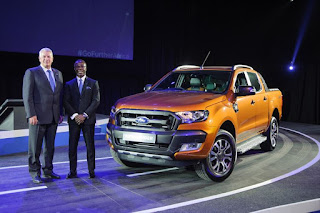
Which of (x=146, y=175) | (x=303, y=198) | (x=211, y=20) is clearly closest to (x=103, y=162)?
(x=146, y=175)

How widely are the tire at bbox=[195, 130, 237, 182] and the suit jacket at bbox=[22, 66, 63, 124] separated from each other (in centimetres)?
226

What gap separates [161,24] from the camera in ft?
52.6

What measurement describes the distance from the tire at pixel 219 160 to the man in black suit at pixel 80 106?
1.71 m

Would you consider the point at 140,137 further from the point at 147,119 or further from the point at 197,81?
the point at 197,81

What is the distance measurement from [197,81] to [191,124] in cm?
Result: 152

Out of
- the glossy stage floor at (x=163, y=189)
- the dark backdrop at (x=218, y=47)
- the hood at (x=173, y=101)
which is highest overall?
the dark backdrop at (x=218, y=47)

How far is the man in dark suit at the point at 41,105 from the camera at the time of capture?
4855 mm

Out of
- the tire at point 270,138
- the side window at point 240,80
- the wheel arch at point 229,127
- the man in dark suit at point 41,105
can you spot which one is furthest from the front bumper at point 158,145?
the tire at point 270,138

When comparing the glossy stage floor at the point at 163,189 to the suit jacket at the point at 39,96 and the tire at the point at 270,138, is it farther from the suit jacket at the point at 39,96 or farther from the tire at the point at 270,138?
the suit jacket at the point at 39,96

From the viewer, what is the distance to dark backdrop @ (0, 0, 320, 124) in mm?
13375

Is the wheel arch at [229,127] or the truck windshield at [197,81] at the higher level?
the truck windshield at [197,81]

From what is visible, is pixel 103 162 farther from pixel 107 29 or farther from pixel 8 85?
pixel 107 29

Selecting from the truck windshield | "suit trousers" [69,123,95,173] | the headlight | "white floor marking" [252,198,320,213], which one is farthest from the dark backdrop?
"white floor marking" [252,198,320,213]

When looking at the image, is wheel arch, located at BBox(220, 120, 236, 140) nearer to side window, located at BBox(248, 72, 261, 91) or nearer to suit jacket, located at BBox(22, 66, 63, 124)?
side window, located at BBox(248, 72, 261, 91)
